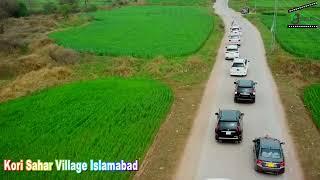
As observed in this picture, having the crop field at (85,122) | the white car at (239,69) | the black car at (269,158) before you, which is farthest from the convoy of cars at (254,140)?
the white car at (239,69)

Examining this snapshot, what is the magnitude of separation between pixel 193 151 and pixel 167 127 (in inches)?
171

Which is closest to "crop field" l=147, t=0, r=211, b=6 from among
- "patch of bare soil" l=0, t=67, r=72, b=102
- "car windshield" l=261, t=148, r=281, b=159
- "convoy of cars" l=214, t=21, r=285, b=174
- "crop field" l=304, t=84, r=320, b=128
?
"patch of bare soil" l=0, t=67, r=72, b=102

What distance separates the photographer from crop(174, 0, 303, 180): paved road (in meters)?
25.2

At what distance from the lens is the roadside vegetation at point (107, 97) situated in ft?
90.8

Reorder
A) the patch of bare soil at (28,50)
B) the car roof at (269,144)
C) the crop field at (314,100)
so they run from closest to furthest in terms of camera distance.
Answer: the car roof at (269,144) → the crop field at (314,100) → the patch of bare soil at (28,50)

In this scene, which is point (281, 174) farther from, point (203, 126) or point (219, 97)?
point (219, 97)

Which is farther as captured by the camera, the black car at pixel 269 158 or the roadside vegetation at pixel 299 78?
the roadside vegetation at pixel 299 78

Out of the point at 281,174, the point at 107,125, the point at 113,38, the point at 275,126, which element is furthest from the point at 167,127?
the point at 113,38

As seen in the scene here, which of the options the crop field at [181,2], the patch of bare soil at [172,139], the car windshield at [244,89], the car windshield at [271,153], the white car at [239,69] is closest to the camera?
the car windshield at [271,153]

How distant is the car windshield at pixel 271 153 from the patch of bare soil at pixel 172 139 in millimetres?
4719

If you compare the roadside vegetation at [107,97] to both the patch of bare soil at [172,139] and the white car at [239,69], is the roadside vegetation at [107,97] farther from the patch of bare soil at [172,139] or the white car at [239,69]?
the white car at [239,69]

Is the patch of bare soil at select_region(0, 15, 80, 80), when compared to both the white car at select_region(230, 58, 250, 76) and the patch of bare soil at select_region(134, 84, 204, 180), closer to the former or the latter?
the white car at select_region(230, 58, 250, 76)

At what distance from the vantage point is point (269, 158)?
24.6m

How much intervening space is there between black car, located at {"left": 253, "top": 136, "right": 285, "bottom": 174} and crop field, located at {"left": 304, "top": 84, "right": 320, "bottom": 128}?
8075 millimetres
